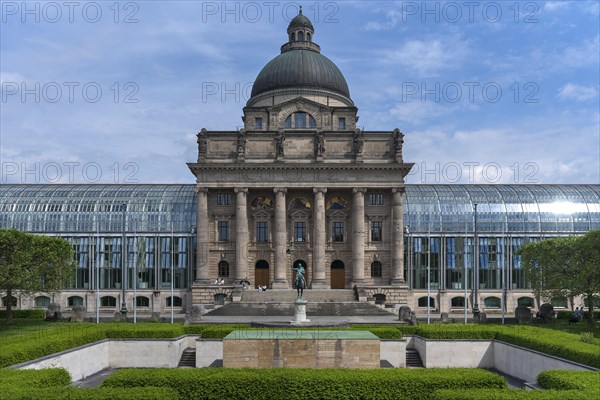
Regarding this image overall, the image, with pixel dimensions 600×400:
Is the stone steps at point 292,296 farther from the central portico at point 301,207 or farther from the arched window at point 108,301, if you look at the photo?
the arched window at point 108,301

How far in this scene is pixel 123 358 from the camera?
39.0 m

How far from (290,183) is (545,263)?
30.6 metres

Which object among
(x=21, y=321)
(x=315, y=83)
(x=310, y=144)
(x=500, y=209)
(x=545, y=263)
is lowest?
(x=21, y=321)

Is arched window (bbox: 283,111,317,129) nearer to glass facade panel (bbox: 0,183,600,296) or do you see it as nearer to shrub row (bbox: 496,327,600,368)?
glass facade panel (bbox: 0,183,600,296)

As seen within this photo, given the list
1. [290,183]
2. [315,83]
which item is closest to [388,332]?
[290,183]

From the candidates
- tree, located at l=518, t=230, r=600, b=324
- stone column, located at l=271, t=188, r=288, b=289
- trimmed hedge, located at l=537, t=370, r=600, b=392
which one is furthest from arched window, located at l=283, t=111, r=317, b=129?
trimmed hedge, located at l=537, t=370, r=600, b=392

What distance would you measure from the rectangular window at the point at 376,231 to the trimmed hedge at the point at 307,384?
50010mm

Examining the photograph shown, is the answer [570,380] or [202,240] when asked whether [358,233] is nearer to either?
[202,240]

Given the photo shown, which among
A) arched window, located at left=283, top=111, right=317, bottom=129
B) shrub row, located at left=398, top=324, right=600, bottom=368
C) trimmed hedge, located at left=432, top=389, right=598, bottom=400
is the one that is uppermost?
arched window, located at left=283, top=111, right=317, bottom=129

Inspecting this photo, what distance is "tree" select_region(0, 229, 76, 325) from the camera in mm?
48875

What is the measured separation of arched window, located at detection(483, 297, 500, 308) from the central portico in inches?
560

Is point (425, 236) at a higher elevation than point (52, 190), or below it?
below

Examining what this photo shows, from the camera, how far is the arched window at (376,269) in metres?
73.2

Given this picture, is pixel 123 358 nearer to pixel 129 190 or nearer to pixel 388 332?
pixel 388 332
